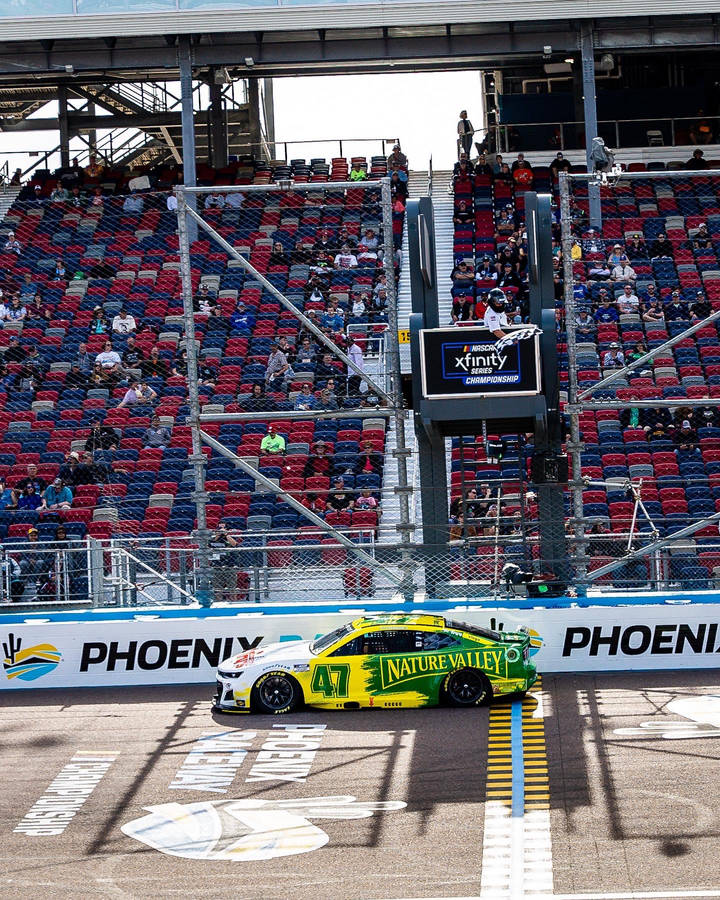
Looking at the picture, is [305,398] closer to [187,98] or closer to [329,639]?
[329,639]

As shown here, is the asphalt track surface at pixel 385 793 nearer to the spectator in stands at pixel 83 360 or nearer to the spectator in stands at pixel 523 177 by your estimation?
the spectator in stands at pixel 83 360

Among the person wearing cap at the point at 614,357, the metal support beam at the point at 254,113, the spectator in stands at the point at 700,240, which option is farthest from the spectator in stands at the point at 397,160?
the person wearing cap at the point at 614,357

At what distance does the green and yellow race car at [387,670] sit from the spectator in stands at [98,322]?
9612mm

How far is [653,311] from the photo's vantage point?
836 inches

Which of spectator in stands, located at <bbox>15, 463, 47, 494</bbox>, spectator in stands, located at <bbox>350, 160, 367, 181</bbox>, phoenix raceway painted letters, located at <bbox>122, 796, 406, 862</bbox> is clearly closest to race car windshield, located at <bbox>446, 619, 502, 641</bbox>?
phoenix raceway painted letters, located at <bbox>122, 796, 406, 862</bbox>

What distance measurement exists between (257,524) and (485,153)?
16208mm

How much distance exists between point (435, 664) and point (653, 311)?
7.07 metres

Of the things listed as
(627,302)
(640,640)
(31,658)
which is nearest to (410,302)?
(627,302)

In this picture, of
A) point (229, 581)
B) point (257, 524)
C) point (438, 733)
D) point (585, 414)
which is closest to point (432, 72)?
point (585, 414)

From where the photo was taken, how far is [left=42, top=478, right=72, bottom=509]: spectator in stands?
73.0 ft

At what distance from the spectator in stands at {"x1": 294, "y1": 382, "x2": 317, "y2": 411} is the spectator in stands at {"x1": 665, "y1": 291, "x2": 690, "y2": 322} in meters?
5.38

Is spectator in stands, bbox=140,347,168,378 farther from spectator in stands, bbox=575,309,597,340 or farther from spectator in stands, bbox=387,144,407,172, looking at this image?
spectator in stands, bbox=387,144,407,172

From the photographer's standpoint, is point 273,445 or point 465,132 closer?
point 273,445

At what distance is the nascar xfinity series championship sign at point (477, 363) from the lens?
1739 cm
